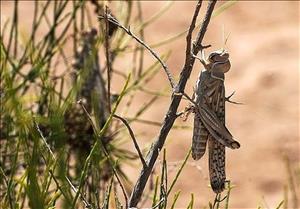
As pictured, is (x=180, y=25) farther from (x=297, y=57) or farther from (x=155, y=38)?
(x=297, y=57)

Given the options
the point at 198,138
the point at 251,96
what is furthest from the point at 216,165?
the point at 251,96

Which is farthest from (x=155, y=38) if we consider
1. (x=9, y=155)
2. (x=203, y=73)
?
(x=203, y=73)

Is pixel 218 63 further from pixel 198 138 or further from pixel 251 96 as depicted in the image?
pixel 251 96

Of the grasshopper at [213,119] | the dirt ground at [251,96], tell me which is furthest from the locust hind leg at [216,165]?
the dirt ground at [251,96]

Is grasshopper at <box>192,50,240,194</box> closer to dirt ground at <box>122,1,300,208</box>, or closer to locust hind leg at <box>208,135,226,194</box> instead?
locust hind leg at <box>208,135,226,194</box>

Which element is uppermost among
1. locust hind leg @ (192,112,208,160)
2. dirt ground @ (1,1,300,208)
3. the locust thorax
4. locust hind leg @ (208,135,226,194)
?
dirt ground @ (1,1,300,208)

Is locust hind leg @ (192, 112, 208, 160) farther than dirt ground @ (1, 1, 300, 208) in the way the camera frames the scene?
No

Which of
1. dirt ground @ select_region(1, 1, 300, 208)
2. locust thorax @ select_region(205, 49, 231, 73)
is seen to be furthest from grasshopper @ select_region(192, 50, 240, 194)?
dirt ground @ select_region(1, 1, 300, 208)
